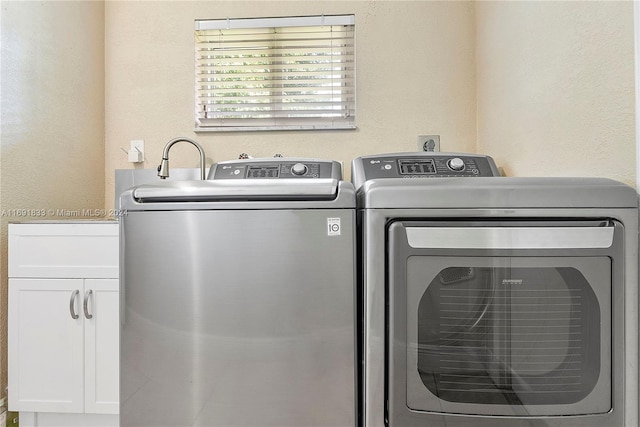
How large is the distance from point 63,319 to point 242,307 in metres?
0.98

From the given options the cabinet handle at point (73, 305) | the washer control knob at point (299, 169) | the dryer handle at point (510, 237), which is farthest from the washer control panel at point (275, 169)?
the dryer handle at point (510, 237)

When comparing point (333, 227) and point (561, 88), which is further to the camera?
point (561, 88)

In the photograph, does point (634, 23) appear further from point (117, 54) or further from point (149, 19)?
point (117, 54)

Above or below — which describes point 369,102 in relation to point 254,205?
above

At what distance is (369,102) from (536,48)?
0.87m

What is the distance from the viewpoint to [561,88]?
3.86 feet

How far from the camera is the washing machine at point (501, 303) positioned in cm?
86

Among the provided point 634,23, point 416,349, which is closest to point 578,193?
point 634,23

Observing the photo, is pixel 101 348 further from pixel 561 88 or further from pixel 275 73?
pixel 561 88

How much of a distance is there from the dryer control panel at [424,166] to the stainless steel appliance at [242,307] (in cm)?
62

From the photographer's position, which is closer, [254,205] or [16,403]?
[254,205]

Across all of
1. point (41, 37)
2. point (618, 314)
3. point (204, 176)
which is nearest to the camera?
point (618, 314)

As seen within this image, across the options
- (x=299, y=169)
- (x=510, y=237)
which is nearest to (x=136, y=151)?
(x=299, y=169)

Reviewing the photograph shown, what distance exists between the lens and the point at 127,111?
82.0 inches
